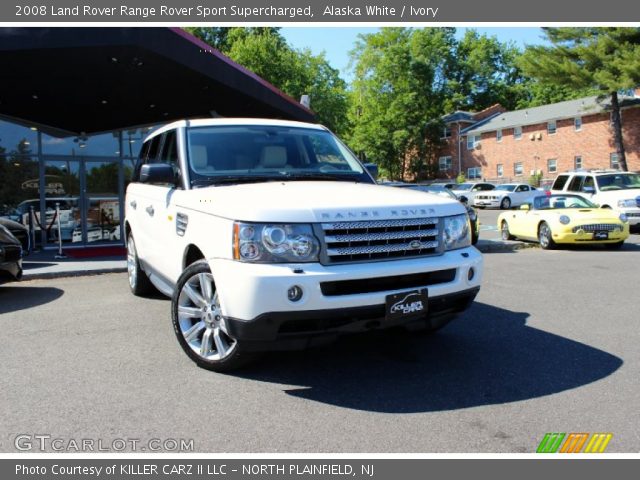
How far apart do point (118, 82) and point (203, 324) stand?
8.62m

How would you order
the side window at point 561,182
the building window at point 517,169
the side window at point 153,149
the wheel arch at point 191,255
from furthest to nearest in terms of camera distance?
1. the building window at point 517,169
2. the side window at point 561,182
3. the side window at point 153,149
4. the wheel arch at point 191,255

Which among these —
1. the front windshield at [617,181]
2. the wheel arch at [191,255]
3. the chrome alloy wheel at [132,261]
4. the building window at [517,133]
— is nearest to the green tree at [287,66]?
the building window at [517,133]

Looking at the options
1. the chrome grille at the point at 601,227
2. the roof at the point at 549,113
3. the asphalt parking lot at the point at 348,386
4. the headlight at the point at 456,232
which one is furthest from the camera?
the roof at the point at 549,113

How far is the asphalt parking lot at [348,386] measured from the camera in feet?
10.9

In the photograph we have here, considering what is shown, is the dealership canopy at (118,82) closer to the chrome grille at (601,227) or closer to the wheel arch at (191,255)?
the wheel arch at (191,255)

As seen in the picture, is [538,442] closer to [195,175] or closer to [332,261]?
[332,261]

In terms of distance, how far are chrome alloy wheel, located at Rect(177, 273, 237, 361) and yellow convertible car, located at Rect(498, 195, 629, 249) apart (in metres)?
10.4

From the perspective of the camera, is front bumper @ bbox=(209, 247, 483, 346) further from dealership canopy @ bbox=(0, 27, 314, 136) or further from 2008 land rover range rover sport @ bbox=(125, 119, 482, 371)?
dealership canopy @ bbox=(0, 27, 314, 136)

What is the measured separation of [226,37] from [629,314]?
60.3 meters

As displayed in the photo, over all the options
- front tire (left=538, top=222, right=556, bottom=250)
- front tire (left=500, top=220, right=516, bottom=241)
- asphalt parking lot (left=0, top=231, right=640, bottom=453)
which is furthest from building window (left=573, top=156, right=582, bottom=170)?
asphalt parking lot (left=0, top=231, right=640, bottom=453)

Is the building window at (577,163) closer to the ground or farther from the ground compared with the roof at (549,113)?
closer to the ground

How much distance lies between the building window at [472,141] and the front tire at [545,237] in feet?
147

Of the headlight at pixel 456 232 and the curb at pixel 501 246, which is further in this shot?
the curb at pixel 501 246
